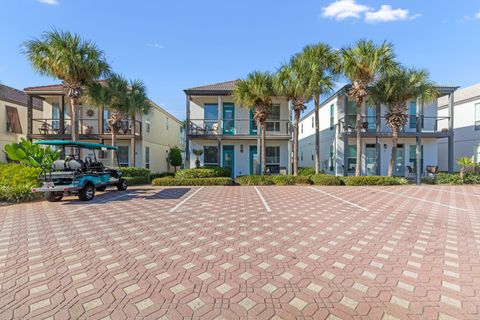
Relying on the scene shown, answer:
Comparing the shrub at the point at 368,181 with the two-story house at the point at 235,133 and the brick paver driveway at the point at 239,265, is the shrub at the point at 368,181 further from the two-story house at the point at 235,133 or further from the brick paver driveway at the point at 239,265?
the brick paver driveway at the point at 239,265

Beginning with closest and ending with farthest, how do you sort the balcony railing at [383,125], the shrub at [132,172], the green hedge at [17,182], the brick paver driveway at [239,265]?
the brick paver driveway at [239,265] → the green hedge at [17,182] → the shrub at [132,172] → the balcony railing at [383,125]

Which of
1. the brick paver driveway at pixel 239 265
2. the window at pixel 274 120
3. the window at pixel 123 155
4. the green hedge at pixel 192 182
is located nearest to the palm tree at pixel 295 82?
the window at pixel 274 120

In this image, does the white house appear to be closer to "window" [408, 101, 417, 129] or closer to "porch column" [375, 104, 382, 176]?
"window" [408, 101, 417, 129]

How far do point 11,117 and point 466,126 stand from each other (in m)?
42.8

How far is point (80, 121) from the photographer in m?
20.1

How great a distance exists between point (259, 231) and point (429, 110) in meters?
21.8

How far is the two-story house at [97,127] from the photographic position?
1942cm

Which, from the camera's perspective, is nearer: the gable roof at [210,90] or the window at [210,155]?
the gable roof at [210,90]

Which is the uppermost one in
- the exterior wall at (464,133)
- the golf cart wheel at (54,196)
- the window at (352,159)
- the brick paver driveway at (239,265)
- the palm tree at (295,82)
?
the palm tree at (295,82)

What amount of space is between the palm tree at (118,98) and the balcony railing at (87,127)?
866 mm

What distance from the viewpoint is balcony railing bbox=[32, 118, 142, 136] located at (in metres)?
19.4

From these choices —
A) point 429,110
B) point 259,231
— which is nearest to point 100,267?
point 259,231

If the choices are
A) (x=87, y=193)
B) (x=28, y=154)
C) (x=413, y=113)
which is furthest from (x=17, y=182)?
(x=413, y=113)

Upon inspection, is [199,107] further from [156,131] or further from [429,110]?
[429,110]
